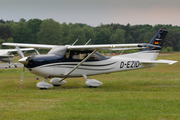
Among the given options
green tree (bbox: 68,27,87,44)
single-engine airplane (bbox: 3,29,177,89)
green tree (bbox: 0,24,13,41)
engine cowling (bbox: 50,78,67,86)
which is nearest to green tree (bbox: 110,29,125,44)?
green tree (bbox: 68,27,87,44)

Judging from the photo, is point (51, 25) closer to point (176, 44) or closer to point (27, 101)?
point (176, 44)

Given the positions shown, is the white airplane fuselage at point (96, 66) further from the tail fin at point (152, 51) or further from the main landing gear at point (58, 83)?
the main landing gear at point (58, 83)

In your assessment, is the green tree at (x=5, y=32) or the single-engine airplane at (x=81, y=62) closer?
the single-engine airplane at (x=81, y=62)

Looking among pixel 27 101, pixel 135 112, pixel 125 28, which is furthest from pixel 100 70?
pixel 125 28

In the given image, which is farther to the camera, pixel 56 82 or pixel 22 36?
pixel 22 36

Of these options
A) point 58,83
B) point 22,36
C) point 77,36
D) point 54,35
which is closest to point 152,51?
point 58,83

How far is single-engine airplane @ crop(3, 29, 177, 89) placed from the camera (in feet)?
39.8

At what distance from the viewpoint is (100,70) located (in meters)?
13.8

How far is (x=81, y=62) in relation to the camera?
12789 mm

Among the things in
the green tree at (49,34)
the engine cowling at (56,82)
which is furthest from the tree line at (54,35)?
the engine cowling at (56,82)

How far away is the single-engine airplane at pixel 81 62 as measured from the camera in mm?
12117

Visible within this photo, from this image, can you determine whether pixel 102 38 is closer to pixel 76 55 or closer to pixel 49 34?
pixel 49 34

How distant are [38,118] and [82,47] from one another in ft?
20.1

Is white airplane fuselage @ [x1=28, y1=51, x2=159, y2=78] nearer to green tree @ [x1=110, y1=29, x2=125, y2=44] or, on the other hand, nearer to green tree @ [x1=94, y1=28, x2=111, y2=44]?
green tree @ [x1=110, y1=29, x2=125, y2=44]
